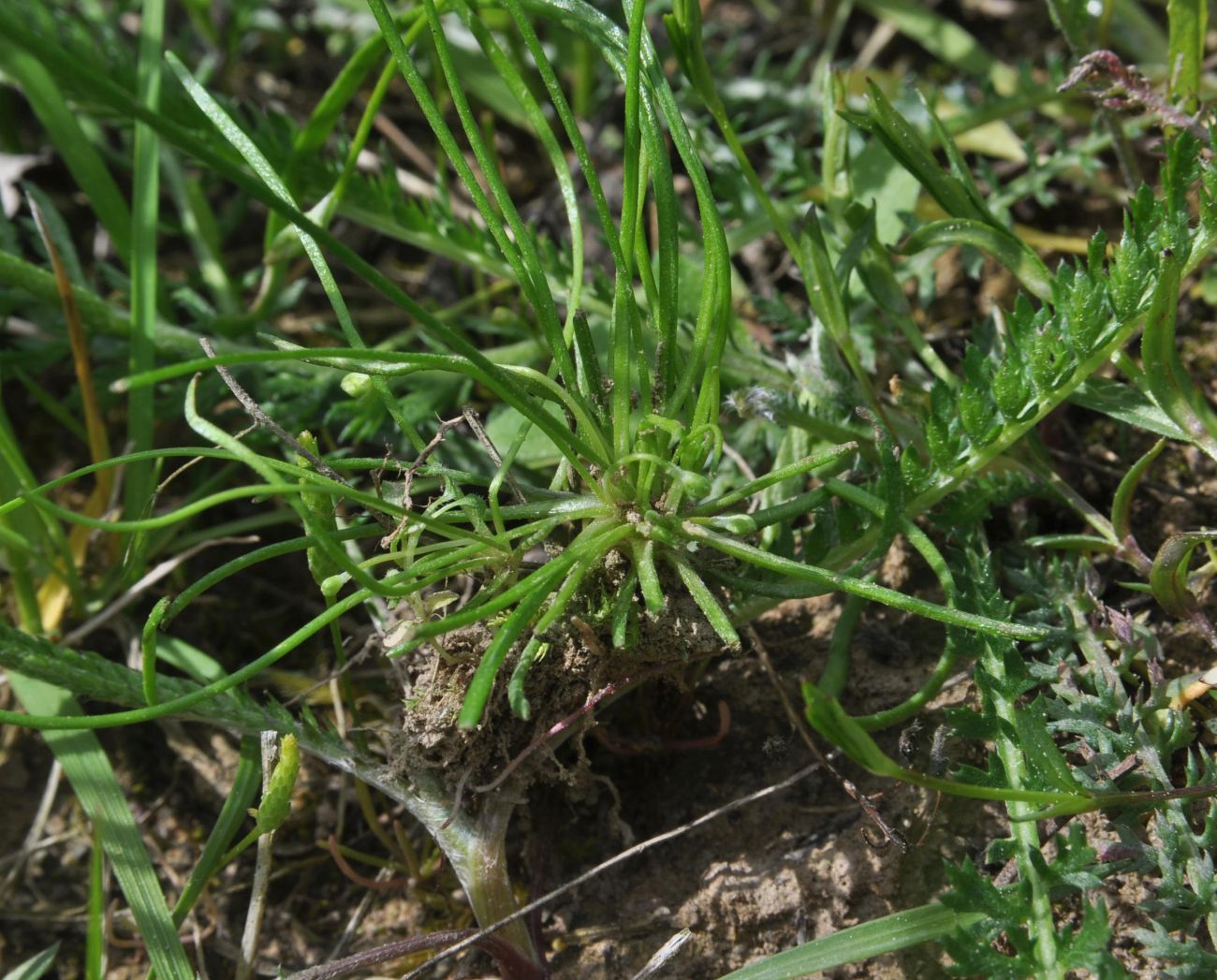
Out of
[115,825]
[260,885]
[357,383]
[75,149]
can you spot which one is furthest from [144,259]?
[260,885]

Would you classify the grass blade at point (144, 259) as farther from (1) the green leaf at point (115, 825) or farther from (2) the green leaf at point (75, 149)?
(1) the green leaf at point (115, 825)

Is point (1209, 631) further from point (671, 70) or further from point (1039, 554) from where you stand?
point (671, 70)

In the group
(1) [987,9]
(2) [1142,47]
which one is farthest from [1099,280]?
(1) [987,9]

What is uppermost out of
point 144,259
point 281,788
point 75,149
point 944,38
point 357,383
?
point 75,149

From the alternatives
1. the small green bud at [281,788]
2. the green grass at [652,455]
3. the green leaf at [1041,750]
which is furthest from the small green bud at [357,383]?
the green leaf at [1041,750]

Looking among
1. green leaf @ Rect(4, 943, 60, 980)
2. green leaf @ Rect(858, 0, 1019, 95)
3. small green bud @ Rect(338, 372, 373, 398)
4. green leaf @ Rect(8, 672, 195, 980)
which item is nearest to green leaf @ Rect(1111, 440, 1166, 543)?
small green bud @ Rect(338, 372, 373, 398)

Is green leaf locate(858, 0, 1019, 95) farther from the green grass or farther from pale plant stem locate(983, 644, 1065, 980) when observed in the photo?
pale plant stem locate(983, 644, 1065, 980)

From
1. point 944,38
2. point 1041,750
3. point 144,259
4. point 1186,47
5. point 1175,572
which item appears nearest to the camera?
point 1041,750

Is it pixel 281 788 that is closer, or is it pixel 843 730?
pixel 843 730

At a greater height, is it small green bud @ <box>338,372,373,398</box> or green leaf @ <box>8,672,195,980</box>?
small green bud @ <box>338,372,373,398</box>

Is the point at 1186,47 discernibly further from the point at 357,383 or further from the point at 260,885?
the point at 260,885

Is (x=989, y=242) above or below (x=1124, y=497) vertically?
above
